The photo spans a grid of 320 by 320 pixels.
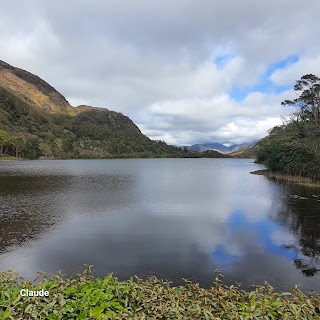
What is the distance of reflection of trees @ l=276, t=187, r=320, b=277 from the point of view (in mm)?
19375

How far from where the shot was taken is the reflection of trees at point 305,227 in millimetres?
19375

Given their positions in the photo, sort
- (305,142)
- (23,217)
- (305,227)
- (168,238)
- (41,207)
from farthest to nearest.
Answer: (305,142)
(41,207)
(23,217)
(305,227)
(168,238)

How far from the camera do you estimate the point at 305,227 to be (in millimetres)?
28656

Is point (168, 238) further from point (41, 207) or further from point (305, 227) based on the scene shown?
point (41, 207)

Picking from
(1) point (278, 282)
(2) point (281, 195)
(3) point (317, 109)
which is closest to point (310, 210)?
(2) point (281, 195)

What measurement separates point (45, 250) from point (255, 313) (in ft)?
57.3

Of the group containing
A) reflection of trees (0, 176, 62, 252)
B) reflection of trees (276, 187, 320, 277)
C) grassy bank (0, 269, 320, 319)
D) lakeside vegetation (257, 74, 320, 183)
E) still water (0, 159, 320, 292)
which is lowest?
reflection of trees (0, 176, 62, 252)

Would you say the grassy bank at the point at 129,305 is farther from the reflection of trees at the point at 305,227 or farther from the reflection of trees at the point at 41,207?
the reflection of trees at the point at 41,207

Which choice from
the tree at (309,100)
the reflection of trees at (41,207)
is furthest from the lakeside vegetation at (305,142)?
the reflection of trees at (41,207)

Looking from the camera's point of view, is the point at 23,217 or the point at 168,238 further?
the point at 23,217

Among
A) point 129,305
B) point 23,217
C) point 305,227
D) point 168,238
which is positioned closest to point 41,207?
point 23,217

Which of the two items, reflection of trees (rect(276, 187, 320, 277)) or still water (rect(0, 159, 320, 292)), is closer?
still water (rect(0, 159, 320, 292))

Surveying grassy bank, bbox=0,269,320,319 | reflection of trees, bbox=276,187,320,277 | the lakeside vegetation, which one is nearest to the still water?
reflection of trees, bbox=276,187,320,277

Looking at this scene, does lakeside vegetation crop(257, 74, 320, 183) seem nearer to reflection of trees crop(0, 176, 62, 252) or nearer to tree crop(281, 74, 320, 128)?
tree crop(281, 74, 320, 128)
